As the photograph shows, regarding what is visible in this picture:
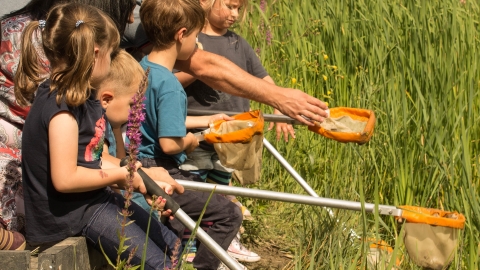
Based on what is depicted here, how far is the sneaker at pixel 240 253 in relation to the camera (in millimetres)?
3338

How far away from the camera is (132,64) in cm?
267

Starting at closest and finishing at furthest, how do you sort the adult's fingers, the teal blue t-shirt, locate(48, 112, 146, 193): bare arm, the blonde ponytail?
locate(48, 112, 146, 193): bare arm
the blonde ponytail
the teal blue t-shirt
the adult's fingers

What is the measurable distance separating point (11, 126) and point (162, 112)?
539mm

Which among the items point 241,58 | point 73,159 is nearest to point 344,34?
point 241,58

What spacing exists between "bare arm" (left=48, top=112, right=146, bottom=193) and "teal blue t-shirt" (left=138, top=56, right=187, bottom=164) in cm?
59

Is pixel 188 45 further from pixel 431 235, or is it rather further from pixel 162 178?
pixel 431 235

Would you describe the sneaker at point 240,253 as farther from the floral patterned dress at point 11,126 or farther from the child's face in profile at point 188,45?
the floral patterned dress at point 11,126

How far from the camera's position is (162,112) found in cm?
280

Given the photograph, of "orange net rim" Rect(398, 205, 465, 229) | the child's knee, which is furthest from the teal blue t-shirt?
"orange net rim" Rect(398, 205, 465, 229)

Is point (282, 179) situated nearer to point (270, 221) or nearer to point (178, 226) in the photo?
point (270, 221)

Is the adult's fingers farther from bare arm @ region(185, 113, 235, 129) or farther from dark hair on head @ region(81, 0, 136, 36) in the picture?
dark hair on head @ region(81, 0, 136, 36)

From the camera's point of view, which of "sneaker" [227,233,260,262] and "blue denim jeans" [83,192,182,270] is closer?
"blue denim jeans" [83,192,182,270]

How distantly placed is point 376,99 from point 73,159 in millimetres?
2045

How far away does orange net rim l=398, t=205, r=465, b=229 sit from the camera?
235cm
